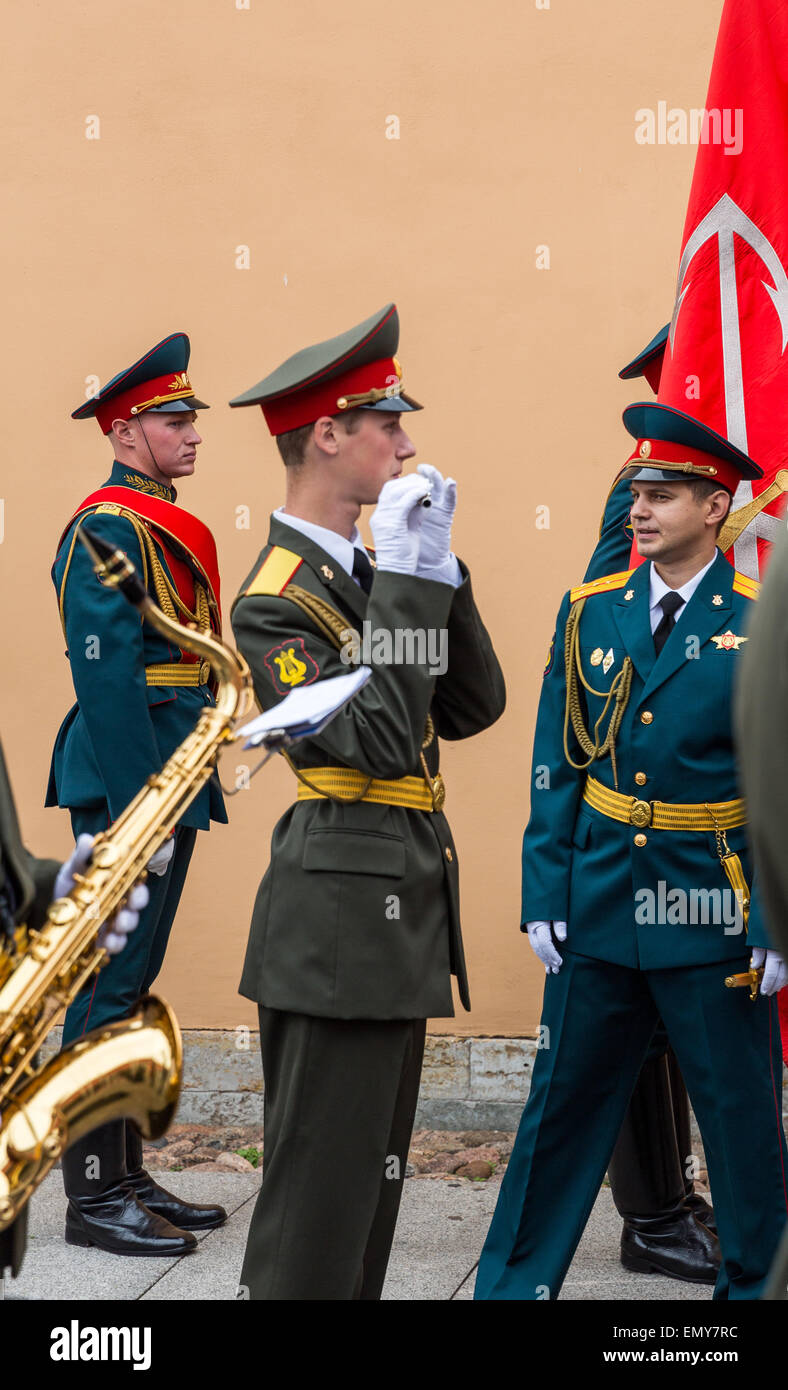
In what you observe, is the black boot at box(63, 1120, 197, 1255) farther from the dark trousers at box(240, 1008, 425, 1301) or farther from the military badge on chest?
the military badge on chest

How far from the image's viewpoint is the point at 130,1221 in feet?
13.0

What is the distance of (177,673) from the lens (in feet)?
13.4

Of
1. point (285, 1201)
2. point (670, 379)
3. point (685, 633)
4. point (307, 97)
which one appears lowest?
point (285, 1201)

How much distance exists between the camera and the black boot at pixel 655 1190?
386cm

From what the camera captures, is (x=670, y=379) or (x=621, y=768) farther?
Result: (x=670, y=379)

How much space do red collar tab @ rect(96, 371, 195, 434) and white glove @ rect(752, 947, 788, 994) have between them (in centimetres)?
215

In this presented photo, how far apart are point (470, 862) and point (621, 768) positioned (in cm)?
171

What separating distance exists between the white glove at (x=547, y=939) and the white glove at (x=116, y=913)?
4.26ft

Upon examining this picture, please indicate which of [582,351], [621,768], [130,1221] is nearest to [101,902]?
[621,768]

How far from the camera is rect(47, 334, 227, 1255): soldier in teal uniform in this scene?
154 inches

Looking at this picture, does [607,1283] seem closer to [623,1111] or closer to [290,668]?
[623,1111]

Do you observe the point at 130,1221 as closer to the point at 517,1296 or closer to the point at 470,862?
the point at 517,1296

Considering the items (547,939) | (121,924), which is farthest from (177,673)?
(121,924)

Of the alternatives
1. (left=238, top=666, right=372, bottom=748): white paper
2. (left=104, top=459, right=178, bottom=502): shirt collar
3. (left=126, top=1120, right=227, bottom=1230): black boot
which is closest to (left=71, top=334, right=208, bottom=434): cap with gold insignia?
(left=104, top=459, right=178, bottom=502): shirt collar
